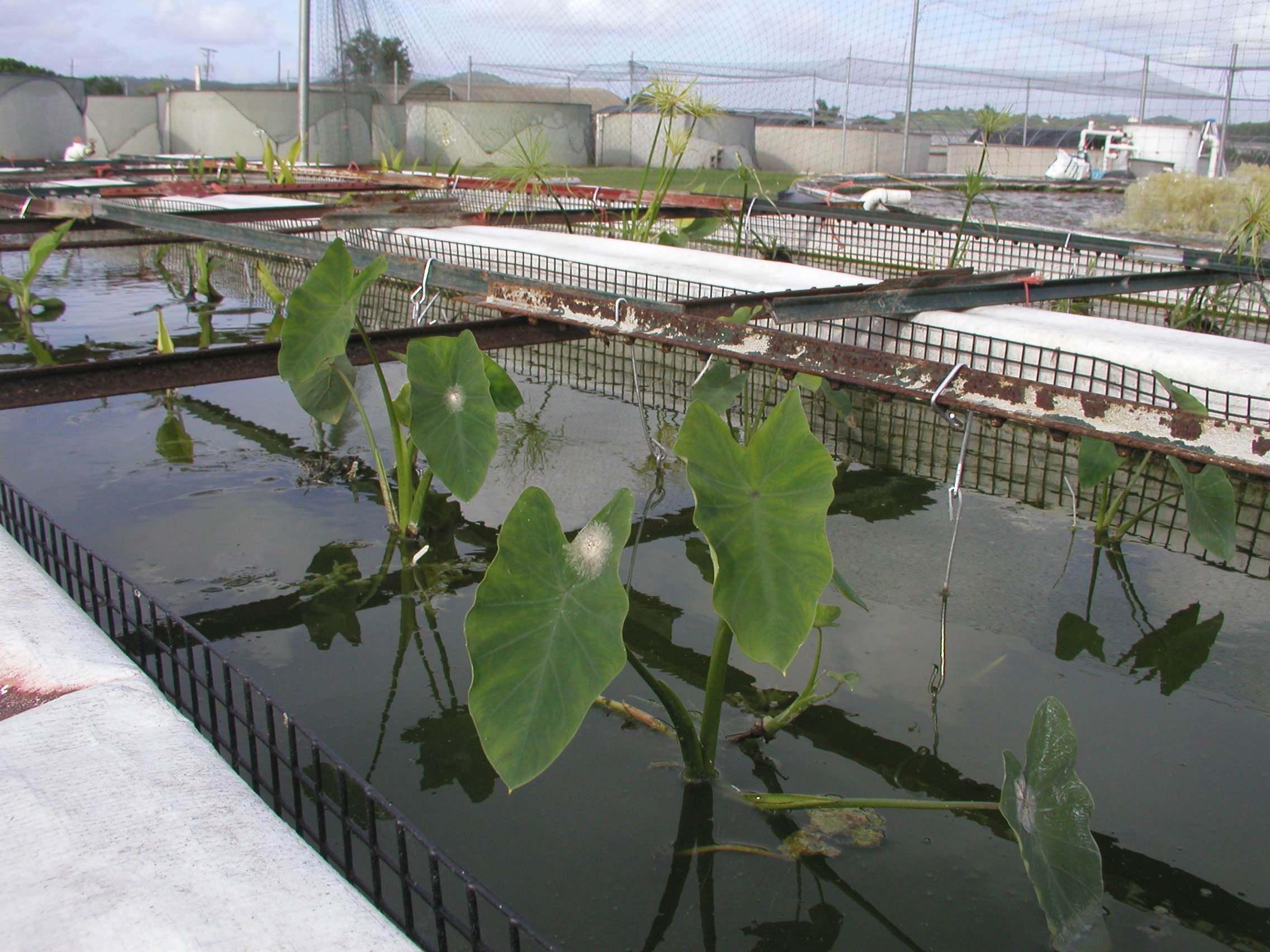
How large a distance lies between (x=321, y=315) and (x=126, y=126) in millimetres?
18021

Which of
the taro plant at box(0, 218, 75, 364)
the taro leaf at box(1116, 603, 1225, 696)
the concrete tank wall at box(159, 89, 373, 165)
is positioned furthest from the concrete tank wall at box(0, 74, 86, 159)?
the taro leaf at box(1116, 603, 1225, 696)

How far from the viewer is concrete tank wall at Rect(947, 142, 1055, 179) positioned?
15.2 metres

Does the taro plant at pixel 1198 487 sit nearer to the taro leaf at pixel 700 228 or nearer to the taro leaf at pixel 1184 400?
the taro leaf at pixel 1184 400

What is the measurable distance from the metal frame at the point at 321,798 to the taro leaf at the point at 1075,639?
3.90ft

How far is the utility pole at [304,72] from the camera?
8.55 m

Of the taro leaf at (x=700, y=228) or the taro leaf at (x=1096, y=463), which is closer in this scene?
the taro leaf at (x=1096, y=463)

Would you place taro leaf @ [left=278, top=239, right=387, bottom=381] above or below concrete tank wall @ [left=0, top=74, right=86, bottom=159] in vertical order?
below

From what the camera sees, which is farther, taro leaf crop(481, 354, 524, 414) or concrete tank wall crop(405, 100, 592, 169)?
concrete tank wall crop(405, 100, 592, 169)

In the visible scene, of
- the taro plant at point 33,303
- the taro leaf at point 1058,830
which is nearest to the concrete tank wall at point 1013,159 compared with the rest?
the taro plant at point 33,303

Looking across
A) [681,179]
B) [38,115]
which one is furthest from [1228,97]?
[38,115]

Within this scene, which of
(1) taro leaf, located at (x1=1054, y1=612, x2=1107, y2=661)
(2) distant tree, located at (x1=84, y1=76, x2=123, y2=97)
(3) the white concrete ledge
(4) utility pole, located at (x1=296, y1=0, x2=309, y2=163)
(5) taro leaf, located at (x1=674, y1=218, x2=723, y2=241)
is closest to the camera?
(3) the white concrete ledge

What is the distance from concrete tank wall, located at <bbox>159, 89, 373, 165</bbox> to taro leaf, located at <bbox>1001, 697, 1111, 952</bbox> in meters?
15.3

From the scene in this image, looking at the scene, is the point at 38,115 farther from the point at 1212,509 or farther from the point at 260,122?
the point at 1212,509

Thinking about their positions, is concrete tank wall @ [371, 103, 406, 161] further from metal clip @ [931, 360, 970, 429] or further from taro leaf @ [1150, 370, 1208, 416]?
metal clip @ [931, 360, 970, 429]
